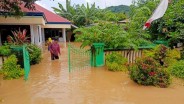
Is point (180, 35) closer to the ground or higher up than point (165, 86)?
higher up

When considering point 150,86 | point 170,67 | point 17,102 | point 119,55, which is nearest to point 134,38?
point 119,55

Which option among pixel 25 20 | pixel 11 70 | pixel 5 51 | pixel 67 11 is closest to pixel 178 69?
pixel 11 70

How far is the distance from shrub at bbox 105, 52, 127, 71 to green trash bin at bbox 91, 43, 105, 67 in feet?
1.19

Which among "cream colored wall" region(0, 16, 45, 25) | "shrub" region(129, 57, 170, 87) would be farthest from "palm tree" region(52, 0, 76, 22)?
"shrub" region(129, 57, 170, 87)

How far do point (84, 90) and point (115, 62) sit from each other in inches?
135

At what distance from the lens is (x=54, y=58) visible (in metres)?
14.3

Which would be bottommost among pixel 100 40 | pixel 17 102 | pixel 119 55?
pixel 17 102

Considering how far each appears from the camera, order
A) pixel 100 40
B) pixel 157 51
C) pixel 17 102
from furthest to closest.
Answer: pixel 100 40, pixel 157 51, pixel 17 102

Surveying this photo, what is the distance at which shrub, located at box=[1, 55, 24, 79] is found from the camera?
9.38 m

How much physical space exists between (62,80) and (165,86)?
3.71 metres

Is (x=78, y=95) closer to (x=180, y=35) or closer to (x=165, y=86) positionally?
(x=165, y=86)

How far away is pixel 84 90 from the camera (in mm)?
7617

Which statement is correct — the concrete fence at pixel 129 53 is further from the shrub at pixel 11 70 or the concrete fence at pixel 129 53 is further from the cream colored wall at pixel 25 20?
the cream colored wall at pixel 25 20

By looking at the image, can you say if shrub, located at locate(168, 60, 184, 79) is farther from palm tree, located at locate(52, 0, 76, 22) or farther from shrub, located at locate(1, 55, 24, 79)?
palm tree, located at locate(52, 0, 76, 22)
